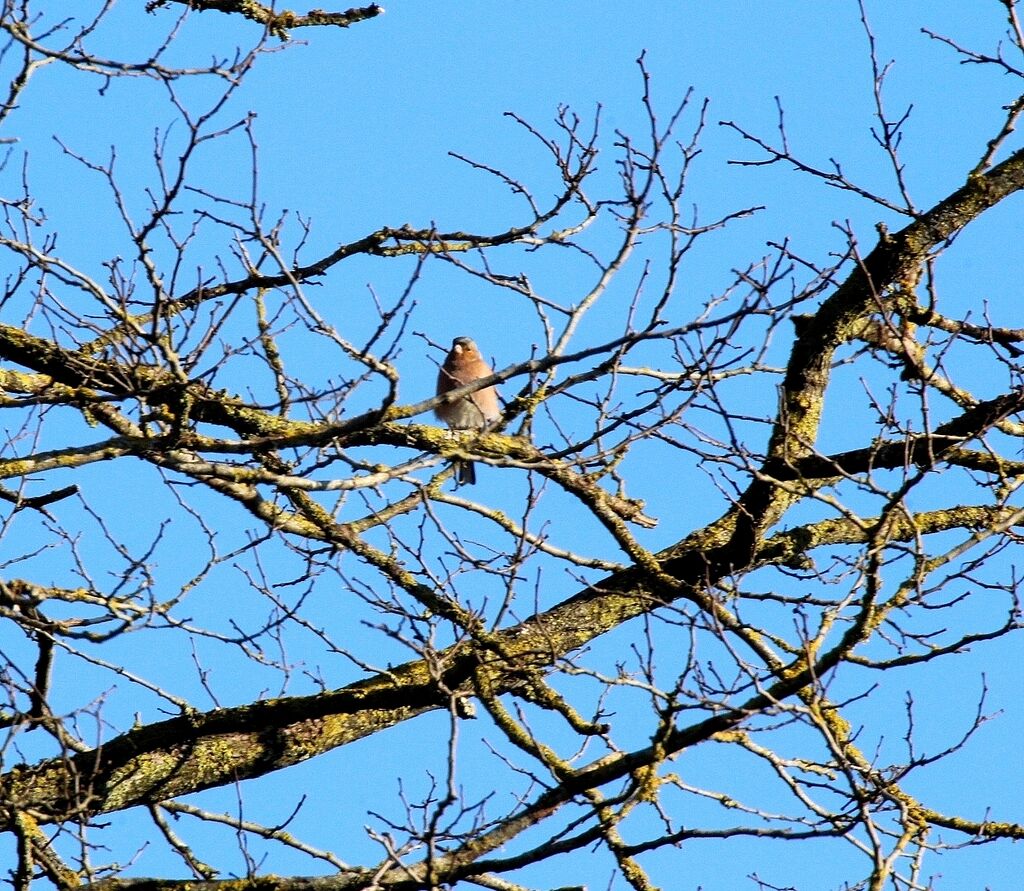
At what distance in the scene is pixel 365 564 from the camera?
16.3 ft

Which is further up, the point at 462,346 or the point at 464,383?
the point at 462,346

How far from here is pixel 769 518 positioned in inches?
197

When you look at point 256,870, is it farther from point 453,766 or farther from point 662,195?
point 662,195

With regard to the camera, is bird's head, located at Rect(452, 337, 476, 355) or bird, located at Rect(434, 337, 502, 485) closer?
bird, located at Rect(434, 337, 502, 485)

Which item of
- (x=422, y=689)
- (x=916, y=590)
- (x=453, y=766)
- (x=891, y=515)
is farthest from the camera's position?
(x=422, y=689)

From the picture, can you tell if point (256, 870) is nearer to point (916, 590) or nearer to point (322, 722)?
point (322, 722)

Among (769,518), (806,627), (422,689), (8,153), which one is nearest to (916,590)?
(806,627)

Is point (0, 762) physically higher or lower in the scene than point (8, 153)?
lower

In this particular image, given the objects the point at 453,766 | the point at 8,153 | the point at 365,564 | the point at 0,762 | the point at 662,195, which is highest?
the point at 8,153

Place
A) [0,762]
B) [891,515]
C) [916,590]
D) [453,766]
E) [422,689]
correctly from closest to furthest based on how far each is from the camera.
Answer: [453,766] → [891,515] → [916,590] → [0,762] → [422,689]

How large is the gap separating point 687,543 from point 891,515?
69.0 inches

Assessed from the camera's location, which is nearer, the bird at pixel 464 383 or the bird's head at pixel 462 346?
the bird at pixel 464 383

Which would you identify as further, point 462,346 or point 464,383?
point 462,346

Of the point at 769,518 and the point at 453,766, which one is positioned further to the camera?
the point at 769,518
